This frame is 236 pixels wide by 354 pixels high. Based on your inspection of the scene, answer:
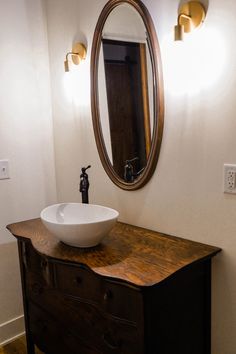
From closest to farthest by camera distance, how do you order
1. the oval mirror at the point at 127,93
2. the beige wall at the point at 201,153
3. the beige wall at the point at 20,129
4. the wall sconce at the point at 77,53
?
the beige wall at the point at 201,153, the oval mirror at the point at 127,93, the wall sconce at the point at 77,53, the beige wall at the point at 20,129

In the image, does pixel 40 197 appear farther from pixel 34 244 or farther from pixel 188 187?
pixel 188 187

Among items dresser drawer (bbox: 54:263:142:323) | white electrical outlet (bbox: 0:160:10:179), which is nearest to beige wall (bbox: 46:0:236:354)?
dresser drawer (bbox: 54:263:142:323)

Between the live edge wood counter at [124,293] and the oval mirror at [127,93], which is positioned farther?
the oval mirror at [127,93]

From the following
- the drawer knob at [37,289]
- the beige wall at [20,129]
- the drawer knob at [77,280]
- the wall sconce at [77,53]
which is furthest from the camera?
the beige wall at [20,129]

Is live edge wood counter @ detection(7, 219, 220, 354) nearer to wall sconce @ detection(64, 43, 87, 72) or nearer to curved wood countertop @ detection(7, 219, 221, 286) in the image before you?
curved wood countertop @ detection(7, 219, 221, 286)

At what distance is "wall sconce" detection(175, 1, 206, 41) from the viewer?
1.32m

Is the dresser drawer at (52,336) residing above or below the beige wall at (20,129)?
below

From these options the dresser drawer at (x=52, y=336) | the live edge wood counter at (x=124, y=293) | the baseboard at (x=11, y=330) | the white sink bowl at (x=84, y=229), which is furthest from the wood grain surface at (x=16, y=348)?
the white sink bowl at (x=84, y=229)

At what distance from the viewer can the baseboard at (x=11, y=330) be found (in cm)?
213

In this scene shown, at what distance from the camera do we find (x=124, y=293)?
3.99ft

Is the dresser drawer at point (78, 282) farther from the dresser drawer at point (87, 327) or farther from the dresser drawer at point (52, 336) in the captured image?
the dresser drawer at point (52, 336)

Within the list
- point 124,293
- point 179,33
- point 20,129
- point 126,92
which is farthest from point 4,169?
point 179,33

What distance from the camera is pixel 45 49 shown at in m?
2.22

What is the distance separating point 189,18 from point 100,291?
119cm
